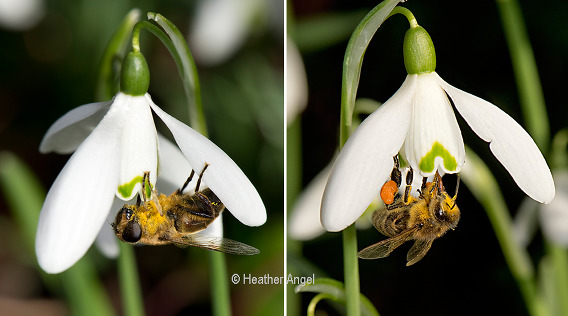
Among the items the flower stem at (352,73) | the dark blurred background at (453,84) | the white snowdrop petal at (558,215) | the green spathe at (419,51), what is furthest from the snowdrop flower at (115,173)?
the white snowdrop petal at (558,215)

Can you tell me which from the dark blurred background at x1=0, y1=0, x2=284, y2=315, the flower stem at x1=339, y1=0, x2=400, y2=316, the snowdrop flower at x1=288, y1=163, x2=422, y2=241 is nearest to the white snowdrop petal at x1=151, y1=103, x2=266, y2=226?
the flower stem at x1=339, y1=0, x2=400, y2=316

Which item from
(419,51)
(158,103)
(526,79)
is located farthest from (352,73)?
(158,103)

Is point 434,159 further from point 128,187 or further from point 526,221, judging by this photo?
point 526,221

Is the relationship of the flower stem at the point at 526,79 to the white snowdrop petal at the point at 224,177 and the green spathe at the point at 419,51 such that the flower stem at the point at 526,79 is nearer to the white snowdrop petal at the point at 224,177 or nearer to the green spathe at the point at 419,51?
the green spathe at the point at 419,51

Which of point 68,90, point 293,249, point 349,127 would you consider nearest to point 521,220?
point 293,249

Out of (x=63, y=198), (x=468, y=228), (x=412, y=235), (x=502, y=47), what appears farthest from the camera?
(x=502, y=47)

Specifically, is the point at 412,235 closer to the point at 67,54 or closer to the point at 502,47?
the point at 502,47

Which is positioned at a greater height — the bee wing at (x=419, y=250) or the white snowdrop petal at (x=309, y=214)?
the white snowdrop petal at (x=309, y=214)
